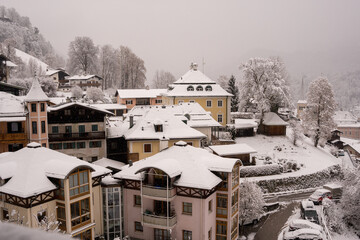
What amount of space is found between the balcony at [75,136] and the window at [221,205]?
16.8 meters

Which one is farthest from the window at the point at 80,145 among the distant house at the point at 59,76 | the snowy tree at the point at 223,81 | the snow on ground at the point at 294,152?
the snowy tree at the point at 223,81

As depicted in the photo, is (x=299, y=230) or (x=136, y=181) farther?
(x=299, y=230)

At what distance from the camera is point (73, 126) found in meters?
35.0

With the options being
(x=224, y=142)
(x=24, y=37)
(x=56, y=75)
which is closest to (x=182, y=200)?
(x=224, y=142)

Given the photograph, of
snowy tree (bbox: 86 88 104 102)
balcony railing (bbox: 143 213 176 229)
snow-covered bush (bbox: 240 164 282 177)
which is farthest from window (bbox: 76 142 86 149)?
snowy tree (bbox: 86 88 104 102)

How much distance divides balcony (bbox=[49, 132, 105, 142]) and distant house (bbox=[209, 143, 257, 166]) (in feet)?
48.3

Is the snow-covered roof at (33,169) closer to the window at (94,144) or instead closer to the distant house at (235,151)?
the window at (94,144)

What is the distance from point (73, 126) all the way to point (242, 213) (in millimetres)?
20514

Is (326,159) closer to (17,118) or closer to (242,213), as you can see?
(242,213)

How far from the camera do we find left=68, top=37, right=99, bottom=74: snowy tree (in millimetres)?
93188

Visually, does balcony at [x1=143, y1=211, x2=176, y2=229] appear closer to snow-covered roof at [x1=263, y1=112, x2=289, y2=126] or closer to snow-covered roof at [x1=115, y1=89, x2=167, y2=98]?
snow-covered roof at [x1=263, y1=112, x2=289, y2=126]

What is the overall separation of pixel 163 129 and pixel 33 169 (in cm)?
1755

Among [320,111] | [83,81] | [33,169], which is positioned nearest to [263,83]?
[320,111]

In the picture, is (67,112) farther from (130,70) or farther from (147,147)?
(130,70)
